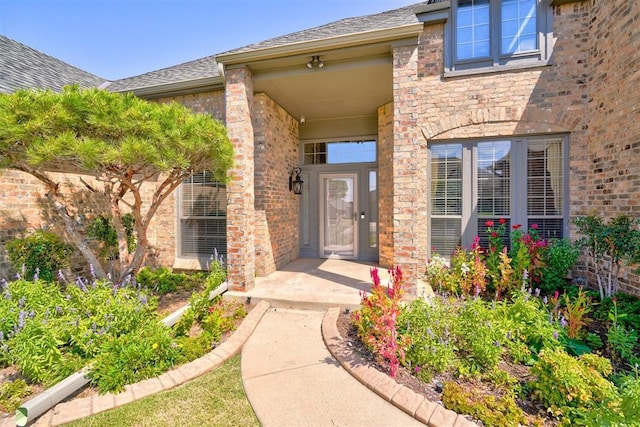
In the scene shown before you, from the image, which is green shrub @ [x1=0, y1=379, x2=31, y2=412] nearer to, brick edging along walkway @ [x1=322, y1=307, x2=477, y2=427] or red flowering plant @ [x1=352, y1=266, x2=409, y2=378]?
brick edging along walkway @ [x1=322, y1=307, x2=477, y2=427]

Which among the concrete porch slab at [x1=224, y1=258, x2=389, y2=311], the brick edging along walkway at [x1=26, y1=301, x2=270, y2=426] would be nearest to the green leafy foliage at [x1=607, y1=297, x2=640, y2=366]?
the concrete porch slab at [x1=224, y1=258, x2=389, y2=311]

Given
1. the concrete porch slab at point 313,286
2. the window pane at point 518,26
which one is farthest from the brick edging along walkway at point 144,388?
the window pane at point 518,26

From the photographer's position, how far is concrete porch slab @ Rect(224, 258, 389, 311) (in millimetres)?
4227

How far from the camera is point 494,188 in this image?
16.9 ft

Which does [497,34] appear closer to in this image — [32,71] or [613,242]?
[613,242]

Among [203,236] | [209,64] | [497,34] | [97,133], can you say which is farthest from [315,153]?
[97,133]

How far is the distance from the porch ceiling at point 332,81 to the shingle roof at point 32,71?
449 cm

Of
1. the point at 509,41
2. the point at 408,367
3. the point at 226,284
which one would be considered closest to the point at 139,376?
the point at 226,284

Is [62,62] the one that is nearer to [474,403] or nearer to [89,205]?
[89,205]

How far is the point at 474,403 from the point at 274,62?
5.04 m

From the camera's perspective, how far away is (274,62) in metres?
4.56

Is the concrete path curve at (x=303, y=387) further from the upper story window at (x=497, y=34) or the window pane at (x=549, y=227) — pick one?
the upper story window at (x=497, y=34)

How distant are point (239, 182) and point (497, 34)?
206 inches

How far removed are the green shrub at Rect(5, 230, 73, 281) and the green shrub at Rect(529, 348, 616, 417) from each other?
5902 mm
